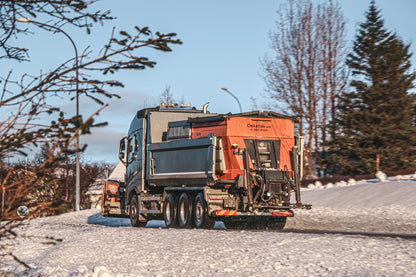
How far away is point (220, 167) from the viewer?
52.4 feet

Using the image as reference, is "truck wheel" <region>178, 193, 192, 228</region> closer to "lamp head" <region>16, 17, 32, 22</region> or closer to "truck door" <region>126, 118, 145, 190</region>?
A: "truck door" <region>126, 118, 145, 190</region>

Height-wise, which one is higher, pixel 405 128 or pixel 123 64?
pixel 405 128

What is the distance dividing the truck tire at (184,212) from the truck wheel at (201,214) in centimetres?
18

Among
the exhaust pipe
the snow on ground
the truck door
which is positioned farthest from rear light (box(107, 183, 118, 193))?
the snow on ground

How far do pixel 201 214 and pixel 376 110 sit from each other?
75.3ft

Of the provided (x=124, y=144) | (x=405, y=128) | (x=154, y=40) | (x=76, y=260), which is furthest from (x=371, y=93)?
(x=154, y=40)

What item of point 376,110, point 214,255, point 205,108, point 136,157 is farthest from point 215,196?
point 376,110

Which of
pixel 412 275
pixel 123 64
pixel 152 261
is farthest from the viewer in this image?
pixel 152 261

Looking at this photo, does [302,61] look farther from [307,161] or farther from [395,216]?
[395,216]

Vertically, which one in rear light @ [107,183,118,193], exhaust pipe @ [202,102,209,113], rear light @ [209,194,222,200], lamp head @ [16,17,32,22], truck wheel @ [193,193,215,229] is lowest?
truck wheel @ [193,193,215,229]

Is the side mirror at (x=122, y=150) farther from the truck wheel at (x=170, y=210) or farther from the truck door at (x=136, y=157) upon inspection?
the truck wheel at (x=170, y=210)

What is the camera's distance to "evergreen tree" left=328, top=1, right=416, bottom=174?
3503cm

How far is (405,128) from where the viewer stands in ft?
116

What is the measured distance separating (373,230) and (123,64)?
1329 centimetres
